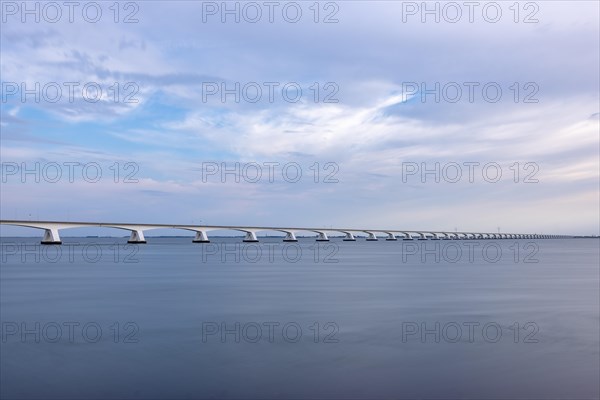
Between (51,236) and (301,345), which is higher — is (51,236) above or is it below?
above

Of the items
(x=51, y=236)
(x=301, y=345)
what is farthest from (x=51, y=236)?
(x=301, y=345)

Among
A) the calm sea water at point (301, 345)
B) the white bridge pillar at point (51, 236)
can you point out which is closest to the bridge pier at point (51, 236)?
the white bridge pillar at point (51, 236)

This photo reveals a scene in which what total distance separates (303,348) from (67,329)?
24.9ft

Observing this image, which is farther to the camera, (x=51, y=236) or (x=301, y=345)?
(x=51, y=236)

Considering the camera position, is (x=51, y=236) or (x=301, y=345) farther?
(x=51, y=236)

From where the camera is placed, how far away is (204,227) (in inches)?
5335

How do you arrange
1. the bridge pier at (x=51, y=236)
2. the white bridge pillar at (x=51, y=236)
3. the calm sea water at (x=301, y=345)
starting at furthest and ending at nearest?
the bridge pier at (x=51, y=236) < the white bridge pillar at (x=51, y=236) < the calm sea water at (x=301, y=345)

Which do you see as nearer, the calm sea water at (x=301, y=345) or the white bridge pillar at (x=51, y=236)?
the calm sea water at (x=301, y=345)

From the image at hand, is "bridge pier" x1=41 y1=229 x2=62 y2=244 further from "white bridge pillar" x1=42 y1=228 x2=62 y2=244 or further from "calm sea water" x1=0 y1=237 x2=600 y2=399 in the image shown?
"calm sea water" x1=0 y1=237 x2=600 y2=399

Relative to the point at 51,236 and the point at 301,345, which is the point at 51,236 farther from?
the point at 301,345

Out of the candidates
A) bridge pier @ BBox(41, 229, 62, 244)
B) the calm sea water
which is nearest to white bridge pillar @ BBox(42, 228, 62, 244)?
bridge pier @ BBox(41, 229, 62, 244)

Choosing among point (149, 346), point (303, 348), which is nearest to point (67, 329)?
point (149, 346)

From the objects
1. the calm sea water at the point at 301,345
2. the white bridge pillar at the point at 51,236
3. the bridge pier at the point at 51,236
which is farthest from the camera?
the bridge pier at the point at 51,236

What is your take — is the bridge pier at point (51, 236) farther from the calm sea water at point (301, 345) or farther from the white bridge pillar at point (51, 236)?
the calm sea water at point (301, 345)
